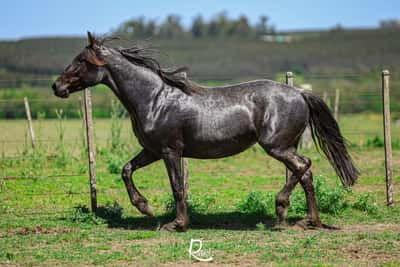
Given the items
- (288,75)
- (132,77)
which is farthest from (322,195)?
(132,77)

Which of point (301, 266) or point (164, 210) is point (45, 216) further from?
point (301, 266)

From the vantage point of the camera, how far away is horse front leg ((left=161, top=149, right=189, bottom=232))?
346 inches

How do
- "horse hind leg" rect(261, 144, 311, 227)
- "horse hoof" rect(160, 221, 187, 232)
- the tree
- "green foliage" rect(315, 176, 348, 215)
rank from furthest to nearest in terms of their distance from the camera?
the tree, "green foliage" rect(315, 176, 348, 215), "horse hoof" rect(160, 221, 187, 232), "horse hind leg" rect(261, 144, 311, 227)

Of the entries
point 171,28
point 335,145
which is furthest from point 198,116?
point 171,28

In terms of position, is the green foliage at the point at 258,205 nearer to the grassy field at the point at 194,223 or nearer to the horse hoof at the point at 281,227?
the grassy field at the point at 194,223

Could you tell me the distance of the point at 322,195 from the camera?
32.1ft

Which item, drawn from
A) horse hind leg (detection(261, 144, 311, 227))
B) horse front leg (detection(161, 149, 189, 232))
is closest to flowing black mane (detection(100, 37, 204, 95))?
horse front leg (detection(161, 149, 189, 232))

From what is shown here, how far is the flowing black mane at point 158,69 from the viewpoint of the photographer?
902 centimetres

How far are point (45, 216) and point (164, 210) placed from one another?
1.76 m

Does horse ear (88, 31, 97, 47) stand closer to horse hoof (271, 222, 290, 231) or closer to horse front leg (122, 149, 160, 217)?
horse front leg (122, 149, 160, 217)

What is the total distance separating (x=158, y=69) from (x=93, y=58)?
34.0 inches

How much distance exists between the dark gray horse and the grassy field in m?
0.61

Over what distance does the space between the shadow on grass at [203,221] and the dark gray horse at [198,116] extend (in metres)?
0.37

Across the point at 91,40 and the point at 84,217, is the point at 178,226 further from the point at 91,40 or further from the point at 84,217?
the point at 91,40
